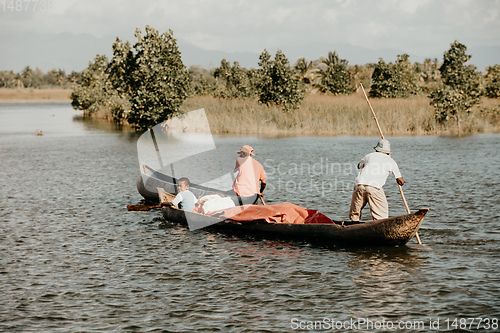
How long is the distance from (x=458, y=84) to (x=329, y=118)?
8.10 meters

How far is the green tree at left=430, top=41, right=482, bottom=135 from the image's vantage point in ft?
114

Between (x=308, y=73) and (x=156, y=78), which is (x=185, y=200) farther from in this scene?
(x=308, y=73)

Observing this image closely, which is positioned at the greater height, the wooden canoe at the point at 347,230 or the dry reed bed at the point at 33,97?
the dry reed bed at the point at 33,97

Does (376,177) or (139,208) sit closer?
(376,177)

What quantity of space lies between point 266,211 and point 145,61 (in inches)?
1104

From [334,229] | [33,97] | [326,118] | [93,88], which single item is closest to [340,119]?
[326,118]

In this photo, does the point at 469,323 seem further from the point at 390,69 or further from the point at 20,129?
the point at 20,129

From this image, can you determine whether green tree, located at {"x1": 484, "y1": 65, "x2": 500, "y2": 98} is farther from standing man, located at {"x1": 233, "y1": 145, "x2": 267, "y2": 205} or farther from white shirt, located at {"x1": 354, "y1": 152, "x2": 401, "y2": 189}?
white shirt, located at {"x1": 354, "y1": 152, "x2": 401, "y2": 189}

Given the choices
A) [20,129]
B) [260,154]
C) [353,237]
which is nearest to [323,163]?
[260,154]

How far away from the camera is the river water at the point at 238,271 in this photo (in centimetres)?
788

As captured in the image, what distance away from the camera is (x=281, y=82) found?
38.5m

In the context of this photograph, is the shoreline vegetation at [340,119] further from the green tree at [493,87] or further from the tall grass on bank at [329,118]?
the green tree at [493,87]

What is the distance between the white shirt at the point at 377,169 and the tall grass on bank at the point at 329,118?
24.9 metres

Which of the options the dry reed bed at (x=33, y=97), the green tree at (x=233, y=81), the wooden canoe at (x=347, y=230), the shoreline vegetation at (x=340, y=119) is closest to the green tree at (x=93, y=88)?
the green tree at (x=233, y=81)
